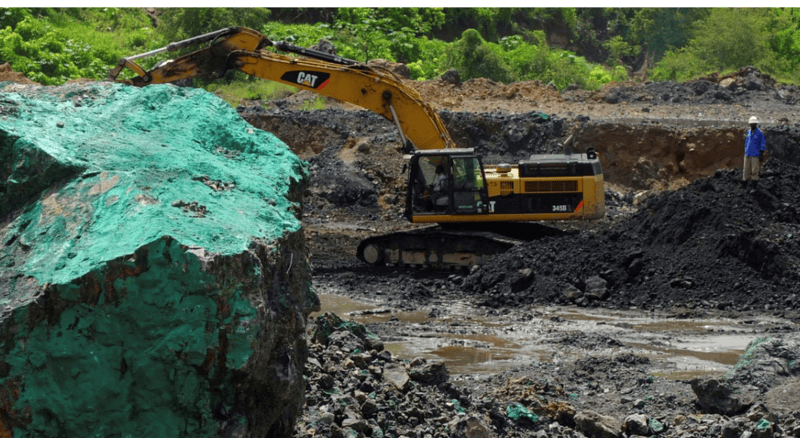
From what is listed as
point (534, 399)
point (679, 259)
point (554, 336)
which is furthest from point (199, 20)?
point (534, 399)

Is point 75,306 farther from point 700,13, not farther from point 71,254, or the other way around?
point 700,13

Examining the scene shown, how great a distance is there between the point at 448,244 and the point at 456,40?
77.2 ft

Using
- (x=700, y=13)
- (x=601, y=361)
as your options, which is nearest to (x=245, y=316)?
(x=601, y=361)

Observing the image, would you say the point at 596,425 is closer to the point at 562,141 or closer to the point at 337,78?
the point at 337,78

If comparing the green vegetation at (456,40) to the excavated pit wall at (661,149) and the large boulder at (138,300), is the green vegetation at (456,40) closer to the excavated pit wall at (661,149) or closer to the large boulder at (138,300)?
the excavated pit wall at (661,149)

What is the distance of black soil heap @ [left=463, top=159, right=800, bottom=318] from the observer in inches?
520

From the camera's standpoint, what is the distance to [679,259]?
13.9 m

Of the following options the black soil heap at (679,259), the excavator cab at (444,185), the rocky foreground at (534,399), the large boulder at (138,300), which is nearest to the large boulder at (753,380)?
the rocky foreground at (534,399)

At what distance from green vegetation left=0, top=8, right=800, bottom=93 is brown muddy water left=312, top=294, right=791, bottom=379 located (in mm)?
15852

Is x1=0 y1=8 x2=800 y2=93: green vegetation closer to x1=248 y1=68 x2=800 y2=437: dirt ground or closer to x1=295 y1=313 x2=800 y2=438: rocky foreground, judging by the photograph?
x1=248 y1=68 x2=800 y2=437: dirt ground

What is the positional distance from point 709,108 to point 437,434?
67.4ft

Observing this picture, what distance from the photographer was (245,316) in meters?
4.45

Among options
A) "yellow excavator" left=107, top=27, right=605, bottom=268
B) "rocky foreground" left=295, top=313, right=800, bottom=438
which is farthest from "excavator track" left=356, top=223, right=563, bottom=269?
"rocky foreground" left=295, top=313, right=800, bottom=438

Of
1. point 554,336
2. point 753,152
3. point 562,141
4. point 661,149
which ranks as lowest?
point 554,336
